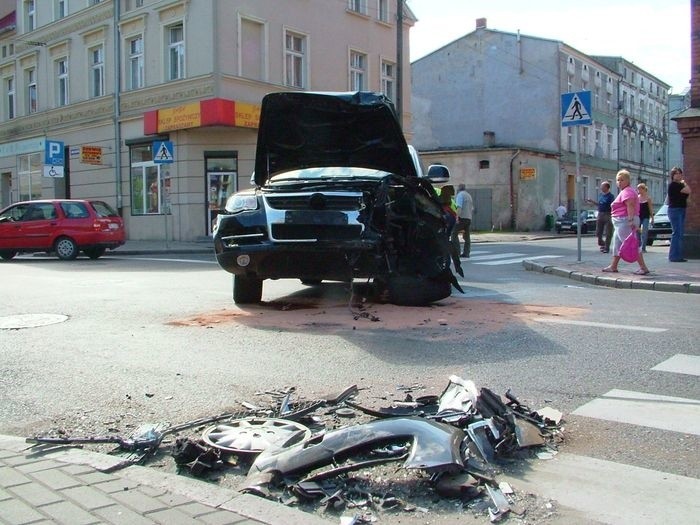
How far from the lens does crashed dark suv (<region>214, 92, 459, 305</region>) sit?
7297 mm

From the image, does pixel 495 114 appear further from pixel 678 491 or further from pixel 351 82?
pixel 678 491

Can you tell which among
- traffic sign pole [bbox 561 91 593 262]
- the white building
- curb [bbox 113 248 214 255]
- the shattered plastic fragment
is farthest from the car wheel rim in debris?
the white building

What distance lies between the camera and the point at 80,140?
27969 millimetres

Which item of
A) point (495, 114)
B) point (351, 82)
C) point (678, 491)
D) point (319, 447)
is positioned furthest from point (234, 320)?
point (495, 114)

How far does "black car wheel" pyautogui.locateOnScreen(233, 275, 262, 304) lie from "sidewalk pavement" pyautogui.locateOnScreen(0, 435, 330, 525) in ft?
15.8

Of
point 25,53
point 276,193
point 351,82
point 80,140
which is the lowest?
point 276,193

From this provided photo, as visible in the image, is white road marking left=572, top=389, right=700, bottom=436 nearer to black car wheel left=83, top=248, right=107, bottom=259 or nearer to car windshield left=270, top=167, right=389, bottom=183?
car windshield left=270, top=167, right=389, bottom=183

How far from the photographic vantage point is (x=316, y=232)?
288 inches

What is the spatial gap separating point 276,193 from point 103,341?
2.45 metres

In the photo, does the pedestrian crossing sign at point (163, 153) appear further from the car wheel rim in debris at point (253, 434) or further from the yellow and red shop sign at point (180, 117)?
the car wheel rim in debris at point (253, 434)

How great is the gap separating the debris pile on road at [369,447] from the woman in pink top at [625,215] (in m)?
8.00

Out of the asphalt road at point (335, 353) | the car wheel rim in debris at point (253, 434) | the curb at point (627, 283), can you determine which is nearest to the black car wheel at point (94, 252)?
the asphalt road at point (335, 353)

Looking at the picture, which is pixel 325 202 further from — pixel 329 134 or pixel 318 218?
pixel 329 134

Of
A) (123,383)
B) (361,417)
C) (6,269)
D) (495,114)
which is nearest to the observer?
(361,417)
